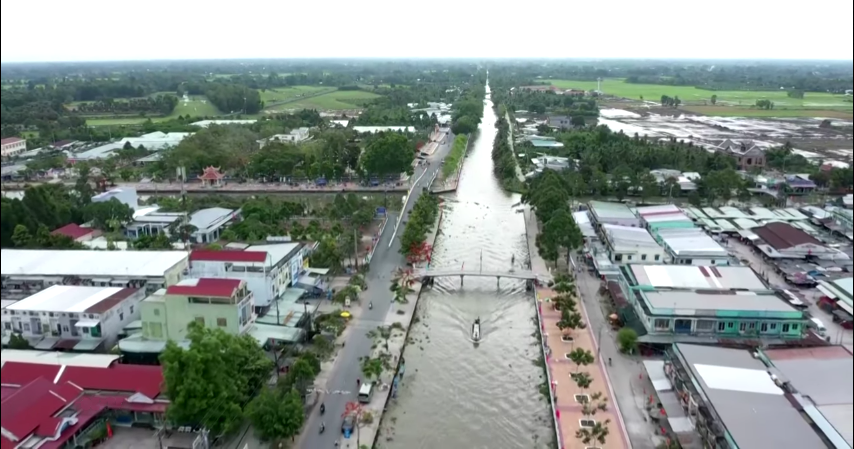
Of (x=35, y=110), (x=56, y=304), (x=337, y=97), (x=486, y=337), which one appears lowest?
(x=486, y=337)

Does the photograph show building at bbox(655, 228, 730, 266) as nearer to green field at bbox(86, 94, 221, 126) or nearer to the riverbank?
the riverbank

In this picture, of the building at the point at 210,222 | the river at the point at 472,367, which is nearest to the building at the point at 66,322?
the river at the point at 472,367

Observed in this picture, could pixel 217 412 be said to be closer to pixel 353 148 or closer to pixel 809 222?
pixel 809 222

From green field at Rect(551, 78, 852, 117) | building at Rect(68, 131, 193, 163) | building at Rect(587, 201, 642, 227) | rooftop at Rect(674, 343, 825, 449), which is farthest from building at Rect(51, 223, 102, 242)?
green field at Rect(551, 78, 852, 117)

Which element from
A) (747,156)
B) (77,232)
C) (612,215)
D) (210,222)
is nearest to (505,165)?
(612,215)

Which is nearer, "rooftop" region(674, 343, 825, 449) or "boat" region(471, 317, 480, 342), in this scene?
"rooftop" region(674, 343, 825, 449)

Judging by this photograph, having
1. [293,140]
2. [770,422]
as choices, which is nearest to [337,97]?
[293,140]
